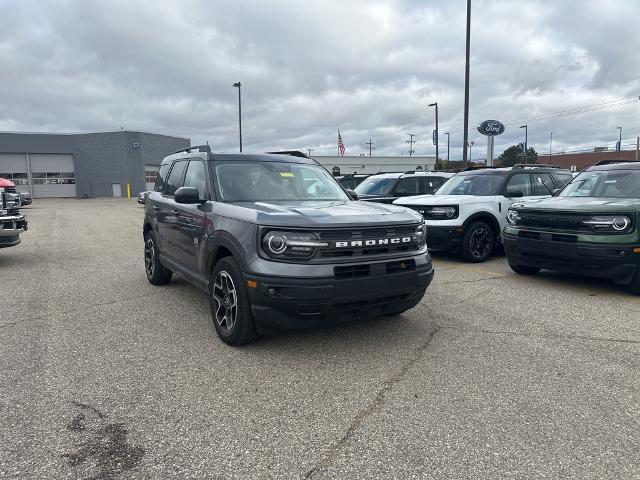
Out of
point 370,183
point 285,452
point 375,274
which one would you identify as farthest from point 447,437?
point 370,183

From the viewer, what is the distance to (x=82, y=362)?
3908 millimetres

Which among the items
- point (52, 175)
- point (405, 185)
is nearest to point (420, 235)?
point (405, 185)

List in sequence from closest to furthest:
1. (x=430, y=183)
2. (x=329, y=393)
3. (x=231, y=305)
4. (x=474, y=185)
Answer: (x=329, y=393)
(x=231, y=305)
(x=474, y=185)
(x=430, y=183)

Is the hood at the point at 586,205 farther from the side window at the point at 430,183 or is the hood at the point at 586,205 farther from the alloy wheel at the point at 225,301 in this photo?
the side window at the point at 430,183

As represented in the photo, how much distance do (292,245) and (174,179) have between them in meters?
2.97

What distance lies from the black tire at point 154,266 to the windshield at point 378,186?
6652mm

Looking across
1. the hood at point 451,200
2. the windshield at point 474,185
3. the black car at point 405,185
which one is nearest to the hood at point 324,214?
the hood at point 451,200

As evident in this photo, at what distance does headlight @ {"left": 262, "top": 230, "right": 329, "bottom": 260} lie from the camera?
12.3 feet

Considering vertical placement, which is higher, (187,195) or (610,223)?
(187,195)

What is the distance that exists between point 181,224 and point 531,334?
12.8 feet

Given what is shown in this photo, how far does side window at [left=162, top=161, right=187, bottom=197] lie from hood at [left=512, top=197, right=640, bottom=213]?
4.89 m

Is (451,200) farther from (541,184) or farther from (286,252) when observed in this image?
(286,252)

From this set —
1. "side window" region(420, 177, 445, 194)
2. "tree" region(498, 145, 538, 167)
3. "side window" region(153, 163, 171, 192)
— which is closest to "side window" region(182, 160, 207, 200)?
"side window" region(153, 163, 171, 192)

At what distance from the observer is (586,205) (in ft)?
20.2
